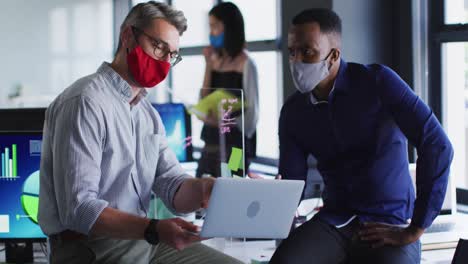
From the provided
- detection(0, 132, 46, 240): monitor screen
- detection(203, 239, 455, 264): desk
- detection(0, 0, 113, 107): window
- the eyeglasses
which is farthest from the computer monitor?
detection(0, 0, 113, 107): window

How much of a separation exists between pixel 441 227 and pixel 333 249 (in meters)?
0.73

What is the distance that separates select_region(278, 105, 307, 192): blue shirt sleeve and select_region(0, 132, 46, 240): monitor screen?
83cm

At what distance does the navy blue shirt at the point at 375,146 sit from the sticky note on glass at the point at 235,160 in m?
0.41

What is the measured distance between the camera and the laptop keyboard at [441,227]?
2932 mm

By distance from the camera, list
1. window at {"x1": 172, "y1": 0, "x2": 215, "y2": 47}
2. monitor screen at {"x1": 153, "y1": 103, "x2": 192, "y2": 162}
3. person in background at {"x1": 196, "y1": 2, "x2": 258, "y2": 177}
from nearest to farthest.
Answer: monitor screen at {"x1": 153, "y1": 103, "x2": 192, "y2": 162} < person in background at {"x1": 196, "y1": 2, "x2": 258, "y2": 177} < window at {"x1": 172, "y1": 0, "x2": 215, "y2": 47}

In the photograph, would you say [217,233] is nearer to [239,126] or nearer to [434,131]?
[434,131]

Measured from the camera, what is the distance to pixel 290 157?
2.59 m

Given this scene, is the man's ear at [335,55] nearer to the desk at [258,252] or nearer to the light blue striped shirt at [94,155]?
the light blue striped shirt at [94,155]

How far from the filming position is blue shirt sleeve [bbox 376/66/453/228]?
2.32 m

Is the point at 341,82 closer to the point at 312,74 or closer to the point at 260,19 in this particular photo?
the point at 312,74

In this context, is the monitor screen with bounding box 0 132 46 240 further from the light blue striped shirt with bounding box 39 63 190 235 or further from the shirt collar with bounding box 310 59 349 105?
the shirt collar with bounding box 310 59 349 105

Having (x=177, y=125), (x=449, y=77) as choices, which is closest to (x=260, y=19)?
(x=449, y=77)

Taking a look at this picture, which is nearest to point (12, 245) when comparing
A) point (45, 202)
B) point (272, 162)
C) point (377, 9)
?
point (45, 202)

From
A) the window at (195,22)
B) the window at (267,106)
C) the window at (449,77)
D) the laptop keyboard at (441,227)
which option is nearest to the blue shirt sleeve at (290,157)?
the laptop keyboard at (441,227)
